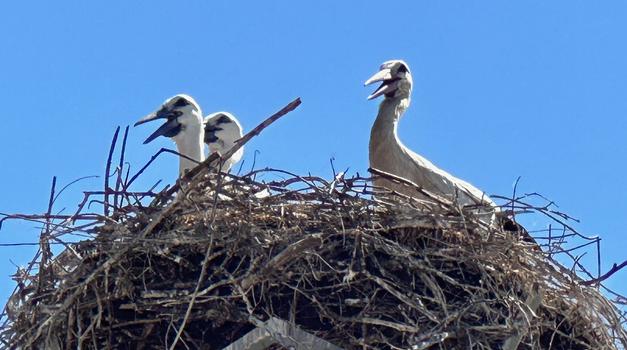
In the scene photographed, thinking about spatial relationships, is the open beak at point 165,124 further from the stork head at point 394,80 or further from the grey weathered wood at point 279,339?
the grey weathered wood at point 279,339

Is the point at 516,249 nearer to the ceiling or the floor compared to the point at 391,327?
nearer to the ceiling

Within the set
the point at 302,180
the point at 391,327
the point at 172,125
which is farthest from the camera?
the point at 172,125

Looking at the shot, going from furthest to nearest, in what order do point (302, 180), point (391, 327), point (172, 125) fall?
point (172, 125)
point (302, 180)
point (391, 327)

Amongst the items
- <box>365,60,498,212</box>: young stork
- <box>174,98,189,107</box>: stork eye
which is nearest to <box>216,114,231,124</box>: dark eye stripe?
<box>174,98,189,107</box>: stork eye

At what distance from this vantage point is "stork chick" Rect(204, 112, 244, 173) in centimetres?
945

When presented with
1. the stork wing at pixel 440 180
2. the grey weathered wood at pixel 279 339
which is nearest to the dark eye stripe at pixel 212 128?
the stork wing at pixel 440 180

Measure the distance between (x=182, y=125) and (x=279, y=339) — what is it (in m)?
2.94

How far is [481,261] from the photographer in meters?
6.31

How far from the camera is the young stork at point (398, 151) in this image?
793 cm

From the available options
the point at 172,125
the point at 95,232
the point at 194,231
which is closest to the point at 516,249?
the point at 194,231

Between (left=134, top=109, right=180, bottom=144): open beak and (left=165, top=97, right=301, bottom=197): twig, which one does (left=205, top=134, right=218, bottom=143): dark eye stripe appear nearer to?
(left=134, top=109, right=180, bottom=144): open beak

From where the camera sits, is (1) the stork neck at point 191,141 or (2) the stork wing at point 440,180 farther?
(1) the stork neck at point 191,141

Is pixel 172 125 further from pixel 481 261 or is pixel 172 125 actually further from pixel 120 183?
pixel 481 261

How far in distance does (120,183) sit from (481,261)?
5.03ft
